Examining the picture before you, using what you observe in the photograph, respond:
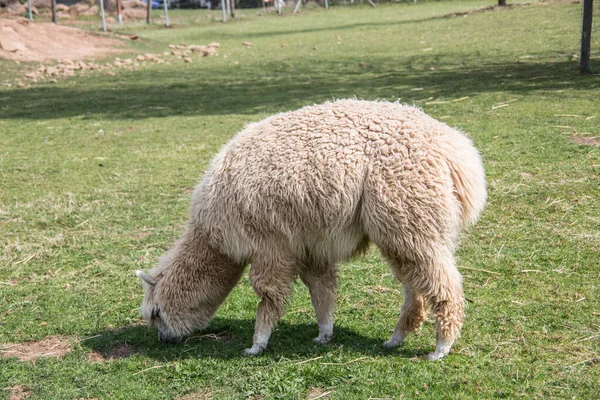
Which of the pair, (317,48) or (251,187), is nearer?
(251,187)

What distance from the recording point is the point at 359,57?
859 inches

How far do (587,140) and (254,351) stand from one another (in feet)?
20.7

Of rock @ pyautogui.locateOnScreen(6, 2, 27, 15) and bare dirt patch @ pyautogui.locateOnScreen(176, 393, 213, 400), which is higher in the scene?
rock @ pyautogui.locateOnScreen(6, 2, 27, 15)

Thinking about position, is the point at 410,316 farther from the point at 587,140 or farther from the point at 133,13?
the point at 133,13

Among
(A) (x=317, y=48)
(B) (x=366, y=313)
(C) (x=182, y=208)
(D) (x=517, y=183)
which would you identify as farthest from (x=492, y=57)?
(B) (x=366, y=313)

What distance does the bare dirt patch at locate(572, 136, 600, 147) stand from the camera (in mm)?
9359

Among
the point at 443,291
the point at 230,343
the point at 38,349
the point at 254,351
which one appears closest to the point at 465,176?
the point at 443,291

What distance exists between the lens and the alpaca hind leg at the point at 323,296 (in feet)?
17.6

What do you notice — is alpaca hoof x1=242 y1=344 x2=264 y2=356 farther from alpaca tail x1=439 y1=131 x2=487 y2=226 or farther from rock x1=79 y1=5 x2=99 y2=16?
rock x1=79 y1=5 x2=99 y2=16

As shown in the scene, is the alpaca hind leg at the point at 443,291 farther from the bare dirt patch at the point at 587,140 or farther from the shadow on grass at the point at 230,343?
the bare dirt patch at the point at 587,140

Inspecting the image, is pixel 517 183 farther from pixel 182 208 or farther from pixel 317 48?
pixel 317 48

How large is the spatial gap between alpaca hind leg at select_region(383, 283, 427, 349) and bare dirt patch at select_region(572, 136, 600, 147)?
17.6ft

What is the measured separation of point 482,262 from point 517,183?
209 cm

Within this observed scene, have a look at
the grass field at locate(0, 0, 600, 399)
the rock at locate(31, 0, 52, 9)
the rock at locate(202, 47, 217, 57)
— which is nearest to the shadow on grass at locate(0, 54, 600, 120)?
the grass field at locate(0, 0, 600, 399)
